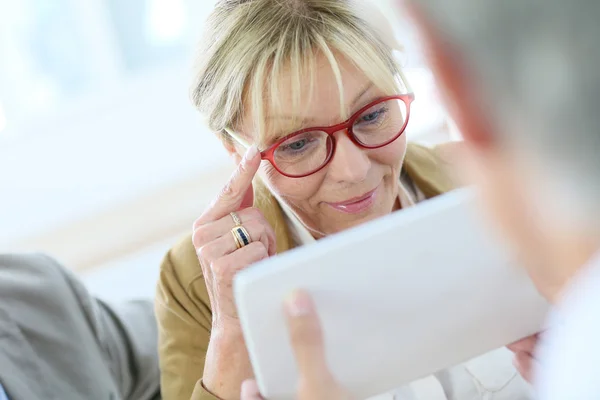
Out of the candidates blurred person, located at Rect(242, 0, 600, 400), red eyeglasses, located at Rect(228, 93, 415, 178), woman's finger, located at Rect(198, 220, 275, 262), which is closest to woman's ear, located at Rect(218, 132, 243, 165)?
red eyeglasses, located at Rect(228, 93, 415, 178)

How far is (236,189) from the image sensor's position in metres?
1.23

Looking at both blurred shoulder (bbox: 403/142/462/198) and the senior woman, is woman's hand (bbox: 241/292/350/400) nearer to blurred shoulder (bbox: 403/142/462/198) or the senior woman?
the senior woman

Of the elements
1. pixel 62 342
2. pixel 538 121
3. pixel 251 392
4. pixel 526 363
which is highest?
pixel 538 121

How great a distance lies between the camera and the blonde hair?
1.27 meters

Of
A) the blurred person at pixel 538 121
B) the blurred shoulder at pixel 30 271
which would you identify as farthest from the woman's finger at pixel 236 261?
the blurred person at pixel 538 121

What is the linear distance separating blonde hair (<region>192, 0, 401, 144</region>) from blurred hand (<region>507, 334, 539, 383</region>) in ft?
1.56

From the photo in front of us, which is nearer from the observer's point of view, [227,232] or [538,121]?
[538,121]

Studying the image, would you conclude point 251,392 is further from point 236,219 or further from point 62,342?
point 62,342

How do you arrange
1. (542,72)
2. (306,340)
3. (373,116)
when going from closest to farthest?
1. (542,72)
2. (306,340)
3. (373,116)

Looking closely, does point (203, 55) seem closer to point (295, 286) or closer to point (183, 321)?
point (183, 321)

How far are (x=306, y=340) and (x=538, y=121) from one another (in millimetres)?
441

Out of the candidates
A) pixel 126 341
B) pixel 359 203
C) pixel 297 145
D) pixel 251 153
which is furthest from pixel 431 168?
pixel 126 341

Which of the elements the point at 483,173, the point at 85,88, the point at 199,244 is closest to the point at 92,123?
the point at 85,88

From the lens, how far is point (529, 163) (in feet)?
1.53
